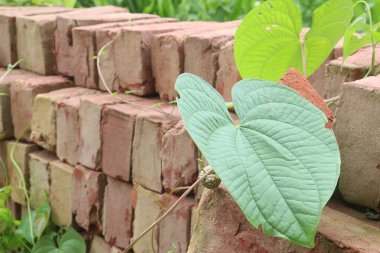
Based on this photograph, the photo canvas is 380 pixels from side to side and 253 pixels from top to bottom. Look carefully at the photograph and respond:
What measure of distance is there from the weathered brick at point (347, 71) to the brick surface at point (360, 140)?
0.19m

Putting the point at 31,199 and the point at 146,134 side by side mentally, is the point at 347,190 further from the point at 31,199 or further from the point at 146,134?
the point at 31,199

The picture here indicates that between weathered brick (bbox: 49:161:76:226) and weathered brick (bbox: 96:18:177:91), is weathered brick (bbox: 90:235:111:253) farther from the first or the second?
weathered brick (bbox: 96:18:177:91)

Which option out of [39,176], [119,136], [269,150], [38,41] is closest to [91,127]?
[119,136]

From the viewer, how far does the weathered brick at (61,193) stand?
2.08 meters

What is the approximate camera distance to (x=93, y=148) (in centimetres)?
195

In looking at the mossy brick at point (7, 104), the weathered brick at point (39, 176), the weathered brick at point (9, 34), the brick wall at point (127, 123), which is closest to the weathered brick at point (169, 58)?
the brick wall at point (127, 123)

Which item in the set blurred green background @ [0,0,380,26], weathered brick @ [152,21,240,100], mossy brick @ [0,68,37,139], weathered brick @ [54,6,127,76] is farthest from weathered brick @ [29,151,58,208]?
blurred green background @ [0,0,380,26]

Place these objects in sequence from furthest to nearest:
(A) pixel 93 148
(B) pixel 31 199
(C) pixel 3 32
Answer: (C) pixel 3 32 → (B) pixel 31 199 → (A) pixel 93 148

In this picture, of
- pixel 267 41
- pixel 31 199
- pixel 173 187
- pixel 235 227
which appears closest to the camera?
pixel 235 227

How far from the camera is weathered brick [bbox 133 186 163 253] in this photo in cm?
175

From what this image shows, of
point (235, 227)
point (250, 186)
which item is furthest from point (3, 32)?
point (250, 186)

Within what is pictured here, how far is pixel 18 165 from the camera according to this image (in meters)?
2.27

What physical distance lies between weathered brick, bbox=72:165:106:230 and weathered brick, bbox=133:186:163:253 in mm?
175

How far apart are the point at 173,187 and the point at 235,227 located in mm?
632
